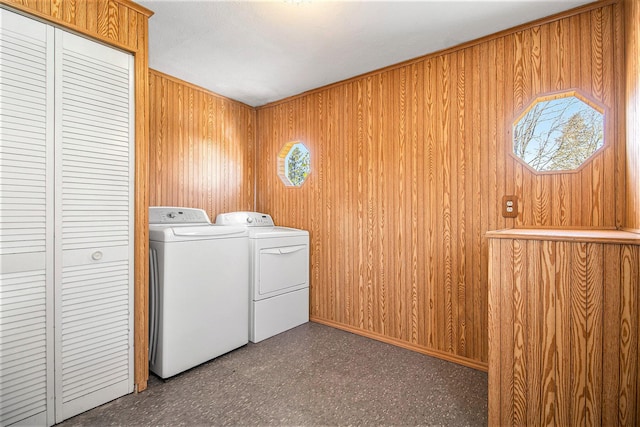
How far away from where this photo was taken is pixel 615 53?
1853 millimetres

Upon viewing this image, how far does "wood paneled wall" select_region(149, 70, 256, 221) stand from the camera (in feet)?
9.56

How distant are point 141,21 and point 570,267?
108 inches

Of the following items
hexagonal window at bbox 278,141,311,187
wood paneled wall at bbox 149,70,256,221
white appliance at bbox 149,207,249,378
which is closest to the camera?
white appliance at bbox 149,207,249,378

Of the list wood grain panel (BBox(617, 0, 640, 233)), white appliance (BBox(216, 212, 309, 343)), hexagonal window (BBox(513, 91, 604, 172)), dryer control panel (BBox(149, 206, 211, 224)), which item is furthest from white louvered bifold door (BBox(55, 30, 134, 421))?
wood grain panel (BBox(617, 0, 640, 233))

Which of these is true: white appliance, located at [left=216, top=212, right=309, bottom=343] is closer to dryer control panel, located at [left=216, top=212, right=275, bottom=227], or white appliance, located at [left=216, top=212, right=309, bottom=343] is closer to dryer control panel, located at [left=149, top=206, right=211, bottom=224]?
dryer control panel, located at [left=216, top=212, right=275, bottom=227]

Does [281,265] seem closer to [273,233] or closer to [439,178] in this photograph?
[273,233]

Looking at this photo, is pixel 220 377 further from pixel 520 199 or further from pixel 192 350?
pixel 520 199

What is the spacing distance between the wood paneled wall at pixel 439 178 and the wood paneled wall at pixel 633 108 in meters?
0.10

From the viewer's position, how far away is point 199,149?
3.23 metres

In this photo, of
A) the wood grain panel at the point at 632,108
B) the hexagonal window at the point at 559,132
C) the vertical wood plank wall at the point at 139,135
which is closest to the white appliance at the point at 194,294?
the vertical wood plank wall at the point at 139,135

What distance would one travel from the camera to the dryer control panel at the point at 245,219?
3240 mm

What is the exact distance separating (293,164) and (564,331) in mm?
2800

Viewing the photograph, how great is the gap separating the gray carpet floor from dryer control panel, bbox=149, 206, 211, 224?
1.22 m

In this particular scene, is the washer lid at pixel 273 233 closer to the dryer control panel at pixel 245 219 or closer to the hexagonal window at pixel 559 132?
the dryer control panel at pixel 245 219
